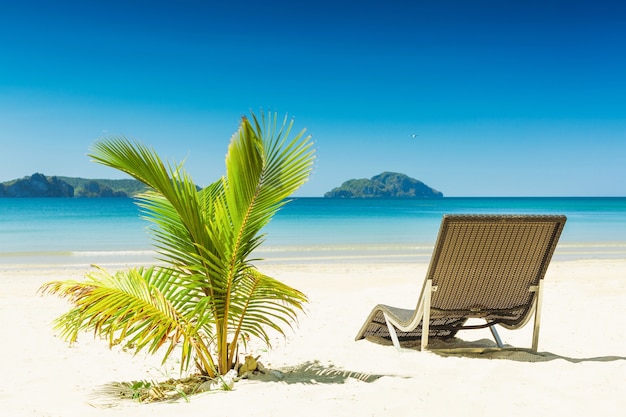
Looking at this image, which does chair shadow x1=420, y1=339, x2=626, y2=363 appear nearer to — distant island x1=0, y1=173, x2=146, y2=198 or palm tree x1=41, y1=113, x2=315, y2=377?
palm tree x1=41, y1=113, x2=315, y2=377

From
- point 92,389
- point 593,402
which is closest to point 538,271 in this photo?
point 593,402

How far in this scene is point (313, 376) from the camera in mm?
4109

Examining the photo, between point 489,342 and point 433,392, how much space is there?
8.05 ft

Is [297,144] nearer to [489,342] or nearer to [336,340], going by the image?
[336,340]

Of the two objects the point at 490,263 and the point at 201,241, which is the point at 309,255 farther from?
the point at 201,241

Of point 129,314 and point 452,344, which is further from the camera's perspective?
point 452,344

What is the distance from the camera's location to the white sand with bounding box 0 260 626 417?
3.16m

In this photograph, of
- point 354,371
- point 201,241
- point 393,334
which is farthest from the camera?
point 393,334

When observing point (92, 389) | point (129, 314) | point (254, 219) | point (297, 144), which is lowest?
point (92, 389)

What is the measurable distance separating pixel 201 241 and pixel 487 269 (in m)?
2.26

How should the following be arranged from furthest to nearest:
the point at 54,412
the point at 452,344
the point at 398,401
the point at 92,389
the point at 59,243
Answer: the point at 59,243 → the point at 452,344 → the point at 92,389 → the point at 54,412 → the point at 398,401

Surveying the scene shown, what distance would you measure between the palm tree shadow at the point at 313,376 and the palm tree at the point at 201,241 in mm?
314

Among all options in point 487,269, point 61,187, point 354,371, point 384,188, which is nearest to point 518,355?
point 487,269

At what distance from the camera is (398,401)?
3.17 m
